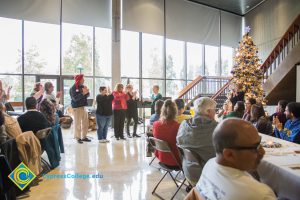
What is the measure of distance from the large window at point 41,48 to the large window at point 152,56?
329cm

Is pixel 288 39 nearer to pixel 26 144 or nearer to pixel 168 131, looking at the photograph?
pixel 168 131

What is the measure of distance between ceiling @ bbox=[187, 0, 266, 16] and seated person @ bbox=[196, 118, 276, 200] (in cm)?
1086

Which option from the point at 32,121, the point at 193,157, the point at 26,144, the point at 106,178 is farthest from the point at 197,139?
the point at 32,121

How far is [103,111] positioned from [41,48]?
3.77 m

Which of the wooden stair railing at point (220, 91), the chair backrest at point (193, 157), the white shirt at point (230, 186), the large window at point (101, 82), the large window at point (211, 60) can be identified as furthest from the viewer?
the large window at point (211, 60)

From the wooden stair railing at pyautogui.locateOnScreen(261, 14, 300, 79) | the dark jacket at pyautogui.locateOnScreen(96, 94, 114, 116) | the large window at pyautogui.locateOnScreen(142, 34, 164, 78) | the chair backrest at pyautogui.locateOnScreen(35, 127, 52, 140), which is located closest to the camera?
the chair backrest at pyautogui.locateOnScreen(35, 127, 52, 140)

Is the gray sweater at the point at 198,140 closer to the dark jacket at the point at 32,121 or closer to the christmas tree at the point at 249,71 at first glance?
the dark jacket at the point at 32,121

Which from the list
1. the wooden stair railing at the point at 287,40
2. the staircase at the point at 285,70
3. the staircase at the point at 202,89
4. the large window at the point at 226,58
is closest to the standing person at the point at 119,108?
the staircase at the point at 202,89

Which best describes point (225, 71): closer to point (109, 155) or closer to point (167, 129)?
point (109, 155)

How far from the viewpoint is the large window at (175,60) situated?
34.0ft

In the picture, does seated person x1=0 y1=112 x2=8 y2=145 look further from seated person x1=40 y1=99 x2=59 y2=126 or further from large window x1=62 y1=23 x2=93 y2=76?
large window x1=62 y1=23 x2=93 y2=76

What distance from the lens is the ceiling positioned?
10.8 metres

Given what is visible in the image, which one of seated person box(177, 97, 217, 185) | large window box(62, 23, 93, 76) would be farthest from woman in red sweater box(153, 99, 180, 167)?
large window box(62, 23, 93, 76)

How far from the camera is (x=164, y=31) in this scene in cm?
1006
